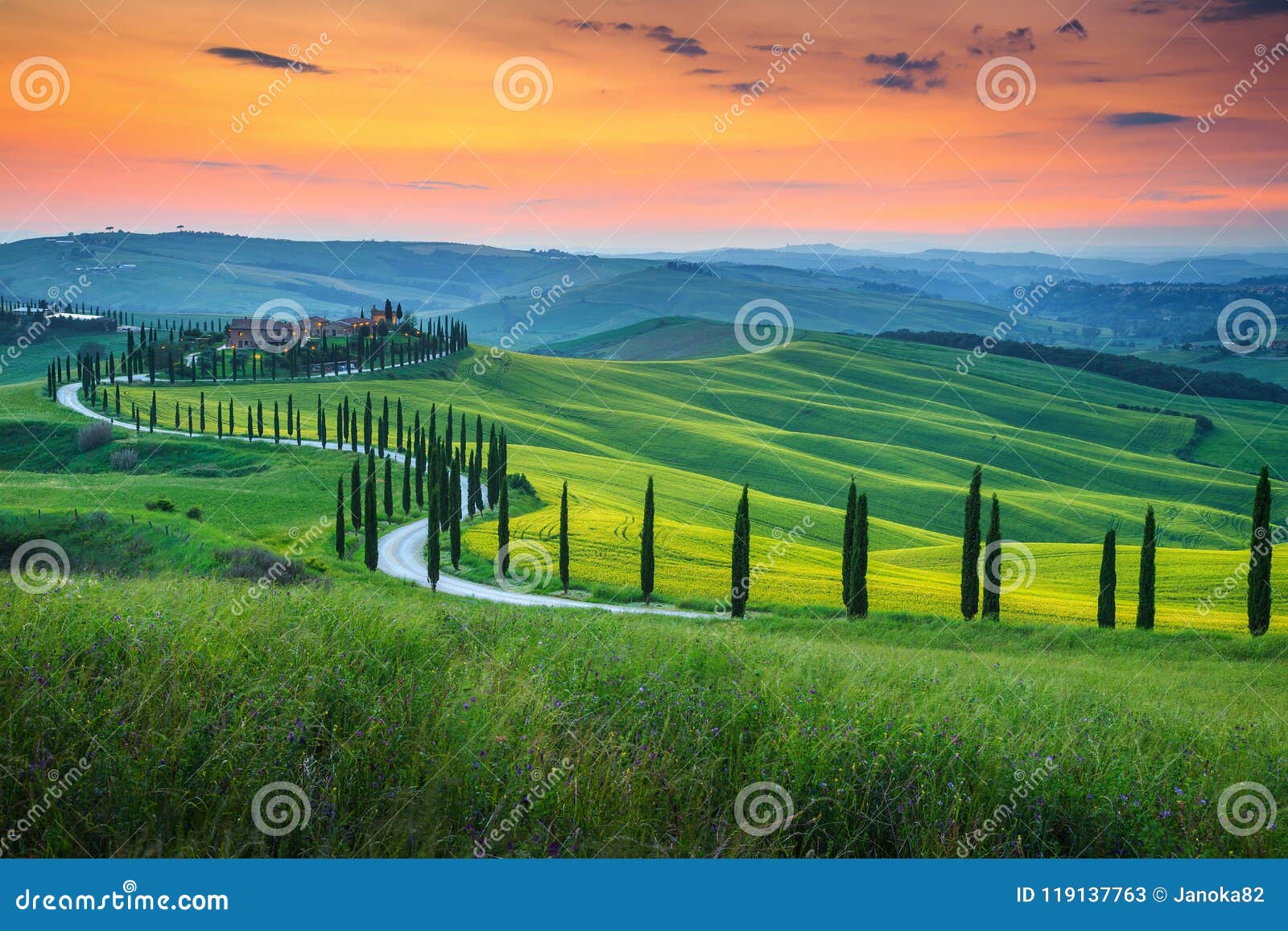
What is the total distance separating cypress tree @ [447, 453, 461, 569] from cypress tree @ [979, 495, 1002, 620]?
106 feet

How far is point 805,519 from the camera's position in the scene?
292ft

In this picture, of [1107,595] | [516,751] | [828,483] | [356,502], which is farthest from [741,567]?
[828,483]

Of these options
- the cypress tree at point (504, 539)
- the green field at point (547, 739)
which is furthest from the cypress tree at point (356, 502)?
the green field at point (547, 739)

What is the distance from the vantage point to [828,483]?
128 metres

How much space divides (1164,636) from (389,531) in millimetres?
55921

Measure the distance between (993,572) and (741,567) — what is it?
13318 millimetres

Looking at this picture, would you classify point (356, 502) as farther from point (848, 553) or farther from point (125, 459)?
point (125, 459)

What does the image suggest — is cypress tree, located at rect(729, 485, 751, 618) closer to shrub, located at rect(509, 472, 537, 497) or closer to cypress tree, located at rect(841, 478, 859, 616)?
cypress tree, located at rect(841, 478, 859, 616)

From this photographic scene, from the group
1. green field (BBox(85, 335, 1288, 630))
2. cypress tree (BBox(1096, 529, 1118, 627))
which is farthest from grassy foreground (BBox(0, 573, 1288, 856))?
cypress tree (BBox(1096, 529, 1118, 627))

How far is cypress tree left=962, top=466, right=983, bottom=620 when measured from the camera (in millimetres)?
43281

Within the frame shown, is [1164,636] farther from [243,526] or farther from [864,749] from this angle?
[243,526]

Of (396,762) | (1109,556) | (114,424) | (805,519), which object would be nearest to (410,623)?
(396,762)

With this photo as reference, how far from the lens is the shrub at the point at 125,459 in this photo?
299ft

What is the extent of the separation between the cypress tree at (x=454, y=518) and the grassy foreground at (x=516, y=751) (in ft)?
160
